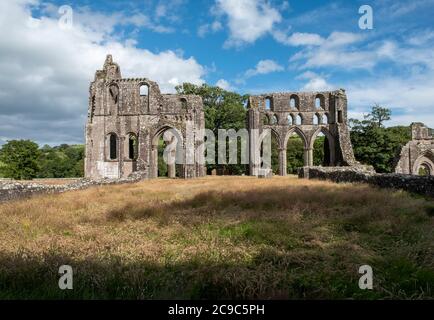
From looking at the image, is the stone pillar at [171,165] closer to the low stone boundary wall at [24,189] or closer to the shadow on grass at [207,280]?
the low stone boundary wall at [24,189]

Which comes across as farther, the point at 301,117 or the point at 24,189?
the point at 301,117

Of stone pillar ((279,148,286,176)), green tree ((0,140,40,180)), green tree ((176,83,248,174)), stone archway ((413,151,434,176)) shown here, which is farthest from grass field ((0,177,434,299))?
green tree ((0,140,40,180))

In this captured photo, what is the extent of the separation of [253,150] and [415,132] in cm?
1781

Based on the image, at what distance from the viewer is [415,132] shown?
3694cm

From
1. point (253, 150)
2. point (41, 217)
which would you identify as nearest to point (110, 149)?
point (253, 150)

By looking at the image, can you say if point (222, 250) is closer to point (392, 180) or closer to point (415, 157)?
point (392, 180)

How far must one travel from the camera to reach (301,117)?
125 feet

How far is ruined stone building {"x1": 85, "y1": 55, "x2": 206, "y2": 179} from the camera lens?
32.2 meters

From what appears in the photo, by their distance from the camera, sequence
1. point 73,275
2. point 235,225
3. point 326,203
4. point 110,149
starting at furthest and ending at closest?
point 110,149 → point 326,203 → point 235,225 → point 73,275

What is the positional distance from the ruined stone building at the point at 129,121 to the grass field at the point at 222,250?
22733mm

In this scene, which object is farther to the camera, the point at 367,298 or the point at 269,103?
the point at 269,103

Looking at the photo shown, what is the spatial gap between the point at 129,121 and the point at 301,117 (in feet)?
61.7

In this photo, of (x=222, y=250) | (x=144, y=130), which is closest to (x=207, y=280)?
(x=222, y=250)
